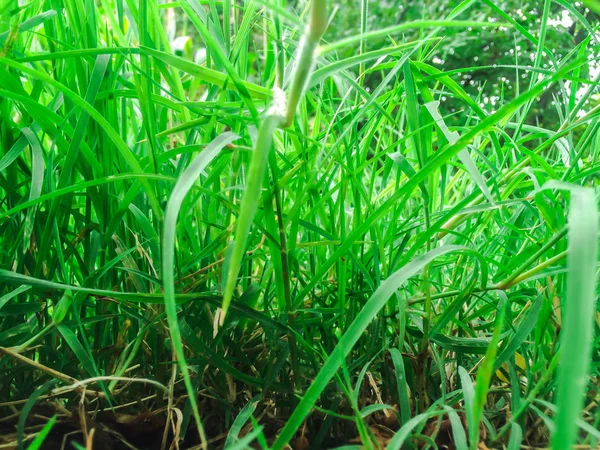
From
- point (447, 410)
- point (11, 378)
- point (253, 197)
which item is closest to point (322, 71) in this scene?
point (253, 197)

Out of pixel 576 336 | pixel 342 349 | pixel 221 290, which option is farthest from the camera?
pixel 221 290

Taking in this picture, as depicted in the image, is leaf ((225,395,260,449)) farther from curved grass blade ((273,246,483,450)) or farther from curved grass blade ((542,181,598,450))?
curved grass blade ((542,181,598,450))

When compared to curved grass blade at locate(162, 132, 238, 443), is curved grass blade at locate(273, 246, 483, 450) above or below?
below

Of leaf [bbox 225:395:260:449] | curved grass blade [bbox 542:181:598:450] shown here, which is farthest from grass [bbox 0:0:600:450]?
curved grass blade [bbox 542:181:598:450]

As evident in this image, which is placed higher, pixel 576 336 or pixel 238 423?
pixel 576 336

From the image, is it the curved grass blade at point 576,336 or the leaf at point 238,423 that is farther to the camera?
the leaf at point 238,423

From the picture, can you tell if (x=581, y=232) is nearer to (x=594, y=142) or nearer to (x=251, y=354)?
(x=251, y=354)

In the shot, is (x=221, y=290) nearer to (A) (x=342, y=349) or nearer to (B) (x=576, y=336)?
(A) (x=342, y=349)

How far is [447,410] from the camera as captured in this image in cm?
30

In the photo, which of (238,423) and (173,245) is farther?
(238,423)

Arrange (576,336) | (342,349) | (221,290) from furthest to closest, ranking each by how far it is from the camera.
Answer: (221,290), (342,349), (576,336)

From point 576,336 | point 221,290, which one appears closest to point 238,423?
point 221,290

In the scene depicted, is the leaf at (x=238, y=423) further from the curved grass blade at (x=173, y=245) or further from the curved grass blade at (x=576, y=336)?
the curved grass blade at (x=576, y=336)

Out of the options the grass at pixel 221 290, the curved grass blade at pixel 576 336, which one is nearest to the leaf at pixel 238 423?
the grass at pixel 221 290
